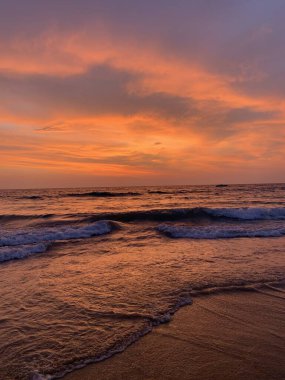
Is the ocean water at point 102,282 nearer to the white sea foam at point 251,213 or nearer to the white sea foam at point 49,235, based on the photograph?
the white sea foam at point 49,235

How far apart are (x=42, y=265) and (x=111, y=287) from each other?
3.23 meters

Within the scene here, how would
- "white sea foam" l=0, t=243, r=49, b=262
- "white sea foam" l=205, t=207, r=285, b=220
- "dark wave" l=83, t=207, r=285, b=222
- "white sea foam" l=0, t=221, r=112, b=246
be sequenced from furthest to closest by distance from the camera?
"white sea foam" l=205, t=207, r=285, b=220, "dark wave" l=83, t=207, r=285, b=222, "white sea foam" l=0, t=221, r=112, b=246, "white sea foam" l=0, t=243, r=49, b=262

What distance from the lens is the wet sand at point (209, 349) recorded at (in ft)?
12.2

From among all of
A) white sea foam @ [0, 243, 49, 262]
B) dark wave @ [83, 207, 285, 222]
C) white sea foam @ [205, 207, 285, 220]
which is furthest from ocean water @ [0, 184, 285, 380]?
white sea foam @ [205, 207, 285, 220]

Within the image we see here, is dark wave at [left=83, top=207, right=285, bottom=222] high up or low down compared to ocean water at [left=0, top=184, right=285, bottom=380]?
Result: up

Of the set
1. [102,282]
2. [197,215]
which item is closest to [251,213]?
[197,215]

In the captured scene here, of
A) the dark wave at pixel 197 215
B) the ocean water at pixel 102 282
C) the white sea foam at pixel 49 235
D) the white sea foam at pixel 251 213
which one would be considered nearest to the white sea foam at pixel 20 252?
the ocean water at pixel 102 282

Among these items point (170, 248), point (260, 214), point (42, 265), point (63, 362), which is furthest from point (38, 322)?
point (260, 214)

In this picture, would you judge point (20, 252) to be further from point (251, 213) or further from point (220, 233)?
point (251, 213)

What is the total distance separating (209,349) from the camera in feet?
14.0

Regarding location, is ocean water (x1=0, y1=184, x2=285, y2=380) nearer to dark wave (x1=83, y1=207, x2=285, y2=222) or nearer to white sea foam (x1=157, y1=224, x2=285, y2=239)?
white sea foam (x1=157, y1=224, x2=285, y2=239)

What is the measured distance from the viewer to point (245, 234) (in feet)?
46.5

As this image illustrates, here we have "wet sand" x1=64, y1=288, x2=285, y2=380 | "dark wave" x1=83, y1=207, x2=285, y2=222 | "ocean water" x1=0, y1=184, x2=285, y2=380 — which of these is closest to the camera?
"wet sand" x1=64, y1=288, x2=285, y2=380

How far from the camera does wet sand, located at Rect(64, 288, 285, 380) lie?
3.73 m
